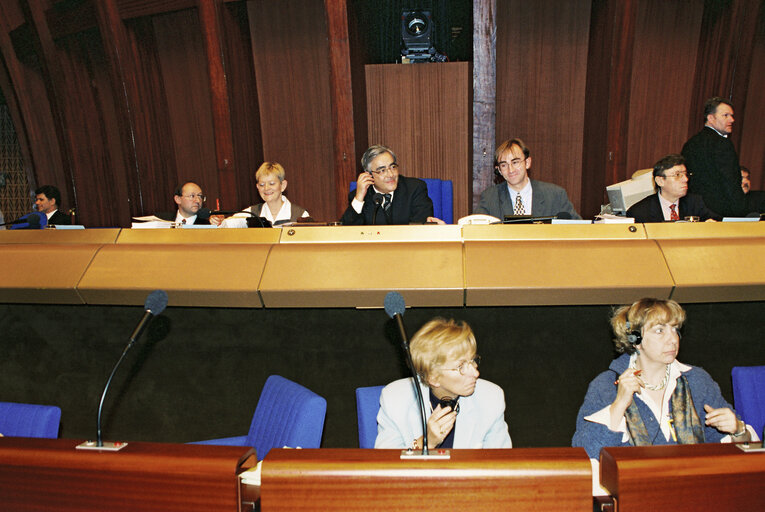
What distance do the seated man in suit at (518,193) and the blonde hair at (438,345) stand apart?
1.59 m

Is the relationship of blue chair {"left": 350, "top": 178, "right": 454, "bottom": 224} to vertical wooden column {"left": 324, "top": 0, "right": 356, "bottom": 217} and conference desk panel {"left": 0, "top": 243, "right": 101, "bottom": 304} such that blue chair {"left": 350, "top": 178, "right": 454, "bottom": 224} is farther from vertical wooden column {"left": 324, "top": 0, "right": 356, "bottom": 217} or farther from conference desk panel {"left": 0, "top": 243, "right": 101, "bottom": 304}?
conference desk panel {"left": 0, "top": 243, "right": 101, "bottom": 304}

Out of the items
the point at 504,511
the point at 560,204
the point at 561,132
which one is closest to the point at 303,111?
the point at 561,132

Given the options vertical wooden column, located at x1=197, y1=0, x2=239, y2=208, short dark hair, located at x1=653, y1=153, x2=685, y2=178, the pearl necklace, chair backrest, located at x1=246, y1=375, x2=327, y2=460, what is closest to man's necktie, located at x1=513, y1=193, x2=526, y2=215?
short dark hair, located at x1=653, y1=153, x2=685, y2=178

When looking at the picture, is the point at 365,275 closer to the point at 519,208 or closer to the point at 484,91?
the point at 519,208

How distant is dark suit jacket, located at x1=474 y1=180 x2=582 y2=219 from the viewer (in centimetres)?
315

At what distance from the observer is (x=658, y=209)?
9.35 feet

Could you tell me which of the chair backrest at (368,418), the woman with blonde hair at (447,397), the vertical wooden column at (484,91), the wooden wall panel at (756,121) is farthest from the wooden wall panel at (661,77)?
the chair backrest at (368,418)

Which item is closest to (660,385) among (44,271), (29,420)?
(29,420)

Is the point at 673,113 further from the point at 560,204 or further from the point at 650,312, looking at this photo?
the point at 650,312

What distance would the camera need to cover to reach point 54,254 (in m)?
2.29

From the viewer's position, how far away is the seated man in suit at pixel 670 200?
9.16ft

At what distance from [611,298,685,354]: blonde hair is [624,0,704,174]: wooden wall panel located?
10.5 feet

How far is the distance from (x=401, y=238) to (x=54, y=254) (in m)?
1.49

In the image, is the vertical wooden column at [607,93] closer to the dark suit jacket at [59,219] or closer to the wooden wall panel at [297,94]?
the wooden wall panel at [297,94]
